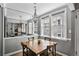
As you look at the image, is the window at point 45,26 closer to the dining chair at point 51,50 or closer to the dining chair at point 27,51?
the dining chair at point 51,50

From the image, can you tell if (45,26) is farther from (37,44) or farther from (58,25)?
(37,44)

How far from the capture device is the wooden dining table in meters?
1.82

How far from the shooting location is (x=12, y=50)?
1868mm

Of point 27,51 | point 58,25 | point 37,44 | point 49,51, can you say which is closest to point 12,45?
point 27,51

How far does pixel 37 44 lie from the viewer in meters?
1.90

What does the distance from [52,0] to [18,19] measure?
0.81 m

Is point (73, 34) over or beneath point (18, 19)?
beneath

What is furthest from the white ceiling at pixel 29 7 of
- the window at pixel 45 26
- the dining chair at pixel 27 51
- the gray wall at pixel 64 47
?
the gray wall at pixel 64 47

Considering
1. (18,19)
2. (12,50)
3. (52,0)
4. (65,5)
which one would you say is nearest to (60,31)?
(65,5)

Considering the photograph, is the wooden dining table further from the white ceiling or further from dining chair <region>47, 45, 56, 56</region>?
the white ceiling

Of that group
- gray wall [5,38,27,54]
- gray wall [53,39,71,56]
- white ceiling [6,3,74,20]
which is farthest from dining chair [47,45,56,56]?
white ceiling [6,3,74,20]

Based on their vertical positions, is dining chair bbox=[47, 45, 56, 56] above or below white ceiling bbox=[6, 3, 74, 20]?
below

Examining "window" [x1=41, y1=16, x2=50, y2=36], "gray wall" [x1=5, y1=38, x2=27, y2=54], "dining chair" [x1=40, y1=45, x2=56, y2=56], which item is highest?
"window" [x1=41, y1=16, x2=50, y2=36]

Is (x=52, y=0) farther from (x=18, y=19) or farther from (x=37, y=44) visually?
(x=37, y=44)
